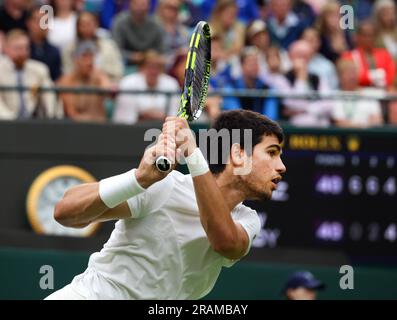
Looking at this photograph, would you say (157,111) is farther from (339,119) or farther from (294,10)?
(294,10)


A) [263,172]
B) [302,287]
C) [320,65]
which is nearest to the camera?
[263,172]

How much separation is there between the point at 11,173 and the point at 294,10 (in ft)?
14.9

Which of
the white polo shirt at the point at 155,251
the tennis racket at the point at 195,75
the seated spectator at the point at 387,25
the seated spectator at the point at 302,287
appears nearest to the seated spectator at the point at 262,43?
the seated spectator at the point at 387,25

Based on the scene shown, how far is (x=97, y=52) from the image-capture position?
38.3ft

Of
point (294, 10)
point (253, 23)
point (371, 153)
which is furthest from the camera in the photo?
point (294, 10)

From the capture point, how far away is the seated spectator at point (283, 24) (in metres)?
12.7

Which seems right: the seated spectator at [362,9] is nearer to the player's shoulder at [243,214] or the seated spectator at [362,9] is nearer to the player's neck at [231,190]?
the player's shoulder at [243,214]

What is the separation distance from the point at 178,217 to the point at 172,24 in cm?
742

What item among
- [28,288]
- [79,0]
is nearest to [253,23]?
[79,0]

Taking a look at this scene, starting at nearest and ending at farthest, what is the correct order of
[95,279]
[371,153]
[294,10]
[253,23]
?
[95,279] → [371,153] → [253,23] → [294,10]

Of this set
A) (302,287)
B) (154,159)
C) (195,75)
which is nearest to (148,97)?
(302,287)

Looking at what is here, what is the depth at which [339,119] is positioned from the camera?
11.0 m

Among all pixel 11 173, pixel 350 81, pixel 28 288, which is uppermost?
pixel 350 81

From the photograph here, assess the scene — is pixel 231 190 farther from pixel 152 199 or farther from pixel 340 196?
pixel 340 196
